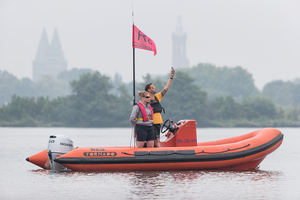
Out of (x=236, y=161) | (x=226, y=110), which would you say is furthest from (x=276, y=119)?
(x=236, y=161)

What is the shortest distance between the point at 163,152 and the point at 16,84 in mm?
111145

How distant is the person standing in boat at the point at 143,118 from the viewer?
10.6 metres

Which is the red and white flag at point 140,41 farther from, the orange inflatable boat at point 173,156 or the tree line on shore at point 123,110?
the tree line on shore at point 123,110

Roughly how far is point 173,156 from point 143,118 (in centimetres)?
105

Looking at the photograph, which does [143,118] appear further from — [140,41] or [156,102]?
[140,41]

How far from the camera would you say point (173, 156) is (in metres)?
10.9

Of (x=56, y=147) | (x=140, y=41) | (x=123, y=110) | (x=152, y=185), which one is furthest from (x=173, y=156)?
(x=123, y=110)

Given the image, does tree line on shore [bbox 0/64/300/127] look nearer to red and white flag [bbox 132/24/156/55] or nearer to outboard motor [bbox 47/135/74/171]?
red and white flag [bbox 132/24/156/55]

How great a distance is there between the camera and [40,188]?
9164 millimetres

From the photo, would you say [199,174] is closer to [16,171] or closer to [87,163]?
[87,163]

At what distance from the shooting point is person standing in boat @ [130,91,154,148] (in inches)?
417

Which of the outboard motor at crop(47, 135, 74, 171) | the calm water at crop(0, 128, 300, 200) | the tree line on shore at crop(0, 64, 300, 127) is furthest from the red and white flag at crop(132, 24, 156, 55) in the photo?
the tree line on shore at crop(0, 64, 300, 127)

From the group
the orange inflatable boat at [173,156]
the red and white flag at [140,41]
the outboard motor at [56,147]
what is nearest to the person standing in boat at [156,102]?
the orange inflatable boat at [173,156]

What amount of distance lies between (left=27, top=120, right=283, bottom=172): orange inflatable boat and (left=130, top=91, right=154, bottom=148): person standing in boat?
0.30 meters
